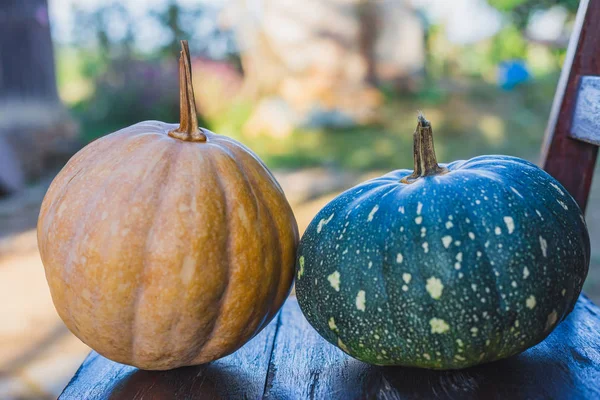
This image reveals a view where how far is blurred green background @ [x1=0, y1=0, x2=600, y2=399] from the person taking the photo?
5184 mm

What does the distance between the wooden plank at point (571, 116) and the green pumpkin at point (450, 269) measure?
371 mm

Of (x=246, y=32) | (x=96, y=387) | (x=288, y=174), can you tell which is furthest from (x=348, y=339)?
(x=246, y=32)

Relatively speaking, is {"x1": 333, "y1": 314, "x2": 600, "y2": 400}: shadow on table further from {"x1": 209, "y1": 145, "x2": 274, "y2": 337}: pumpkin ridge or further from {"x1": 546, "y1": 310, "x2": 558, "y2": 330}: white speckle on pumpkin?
{"x1": 209, "y1": 145, "x2": 274, "y2": 337}: pumpkin ridge

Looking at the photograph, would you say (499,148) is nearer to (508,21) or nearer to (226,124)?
(226,124)

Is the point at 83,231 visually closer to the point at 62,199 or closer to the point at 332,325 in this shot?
the point at 62,199

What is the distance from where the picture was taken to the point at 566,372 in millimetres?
1013

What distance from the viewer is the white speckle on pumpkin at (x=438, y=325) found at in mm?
929

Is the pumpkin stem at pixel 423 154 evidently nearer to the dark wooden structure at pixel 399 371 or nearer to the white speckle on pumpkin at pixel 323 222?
the white speckle on pumpkin at pixel 323 222

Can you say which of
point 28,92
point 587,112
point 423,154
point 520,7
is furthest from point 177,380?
point 520,7

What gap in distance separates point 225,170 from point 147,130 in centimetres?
20

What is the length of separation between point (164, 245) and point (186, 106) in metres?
0.29

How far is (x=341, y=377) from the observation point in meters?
1.07

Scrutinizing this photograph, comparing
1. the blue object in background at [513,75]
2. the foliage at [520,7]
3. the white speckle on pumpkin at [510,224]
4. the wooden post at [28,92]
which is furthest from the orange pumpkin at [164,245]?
the foliage at [520,7]

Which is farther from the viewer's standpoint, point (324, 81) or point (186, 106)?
point (324, 81)
